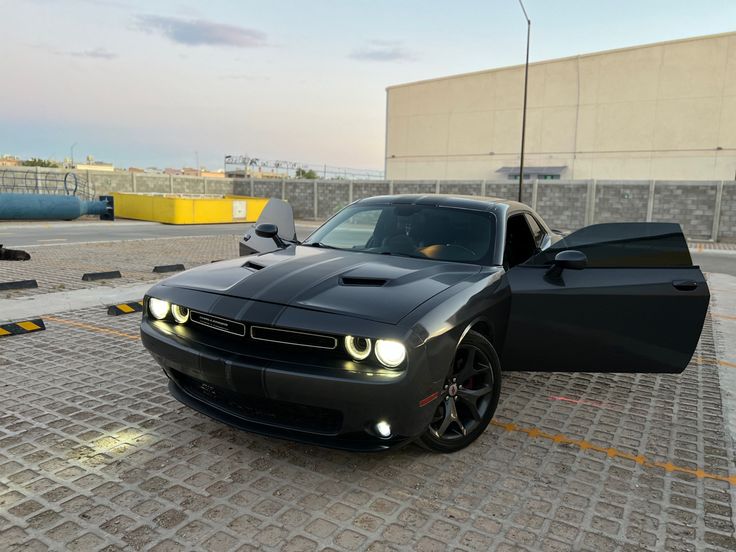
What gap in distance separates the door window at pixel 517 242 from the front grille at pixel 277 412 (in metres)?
1.84

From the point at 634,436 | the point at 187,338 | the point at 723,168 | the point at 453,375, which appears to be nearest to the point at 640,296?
the point at 634,436

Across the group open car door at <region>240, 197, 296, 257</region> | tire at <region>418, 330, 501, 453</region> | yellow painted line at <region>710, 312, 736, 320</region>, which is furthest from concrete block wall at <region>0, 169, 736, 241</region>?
tire at <region>418, 330, 501, 453</region>

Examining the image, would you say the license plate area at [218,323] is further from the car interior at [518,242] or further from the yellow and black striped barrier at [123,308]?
the yellow and black striped barrier at [123,308]

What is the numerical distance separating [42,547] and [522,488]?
2.32m

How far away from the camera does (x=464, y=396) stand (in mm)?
3289

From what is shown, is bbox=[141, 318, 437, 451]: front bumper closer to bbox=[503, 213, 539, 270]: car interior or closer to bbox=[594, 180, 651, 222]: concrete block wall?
bbox=[503, 213, 539, 270]: car interior

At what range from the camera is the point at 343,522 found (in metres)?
2.62

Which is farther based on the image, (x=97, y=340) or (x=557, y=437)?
(x=97, y=340)

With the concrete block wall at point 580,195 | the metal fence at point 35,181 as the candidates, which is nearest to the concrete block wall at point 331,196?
the concrete block wall at point 580,195

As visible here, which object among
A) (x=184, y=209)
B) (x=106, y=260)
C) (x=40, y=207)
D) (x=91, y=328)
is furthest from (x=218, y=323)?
(x=184, y=209)

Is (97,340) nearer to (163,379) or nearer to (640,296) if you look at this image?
(163,379)

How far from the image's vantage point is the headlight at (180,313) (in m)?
3.32

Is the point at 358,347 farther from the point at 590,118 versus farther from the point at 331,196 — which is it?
the point at 590,118

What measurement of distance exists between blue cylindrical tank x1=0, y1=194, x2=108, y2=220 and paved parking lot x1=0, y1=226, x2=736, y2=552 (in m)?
21.5
